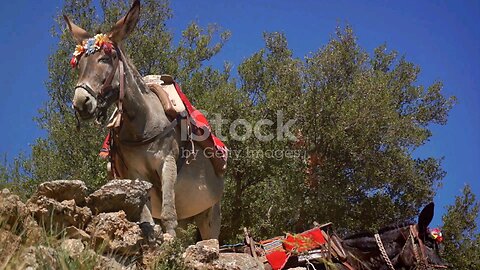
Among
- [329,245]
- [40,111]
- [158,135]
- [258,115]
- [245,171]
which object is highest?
[40,111]

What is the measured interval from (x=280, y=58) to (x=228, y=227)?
6.33 m

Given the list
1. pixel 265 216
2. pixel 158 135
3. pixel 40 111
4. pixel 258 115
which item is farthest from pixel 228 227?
pixel 158 135

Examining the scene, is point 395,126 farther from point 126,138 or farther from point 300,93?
point 126,138

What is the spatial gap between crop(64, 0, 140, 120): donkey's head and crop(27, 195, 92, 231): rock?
2.79 m

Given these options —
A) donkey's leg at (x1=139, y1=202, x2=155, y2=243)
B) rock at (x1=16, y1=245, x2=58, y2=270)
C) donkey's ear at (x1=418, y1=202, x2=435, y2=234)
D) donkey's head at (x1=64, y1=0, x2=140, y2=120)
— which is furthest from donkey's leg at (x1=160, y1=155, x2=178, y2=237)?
rock at (x1=16, y1=245, x2=58, y2=270)

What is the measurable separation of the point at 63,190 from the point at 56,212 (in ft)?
1.26

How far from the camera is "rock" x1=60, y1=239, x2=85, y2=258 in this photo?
5.69 metres

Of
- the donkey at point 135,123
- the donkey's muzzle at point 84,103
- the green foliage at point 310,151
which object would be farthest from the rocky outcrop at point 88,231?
the green foliage at point 310,151

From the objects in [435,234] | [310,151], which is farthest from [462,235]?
[435,234]

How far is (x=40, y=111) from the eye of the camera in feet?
75.4

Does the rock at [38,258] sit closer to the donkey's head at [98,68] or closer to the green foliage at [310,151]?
the donkey's head at [98,68]

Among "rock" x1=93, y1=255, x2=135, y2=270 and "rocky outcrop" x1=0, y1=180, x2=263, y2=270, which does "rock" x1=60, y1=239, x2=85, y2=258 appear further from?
"rock" x1=93, y1=255, x2=135, y2=270

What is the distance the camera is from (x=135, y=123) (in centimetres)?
1037

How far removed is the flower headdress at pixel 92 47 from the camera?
31.5 feet
